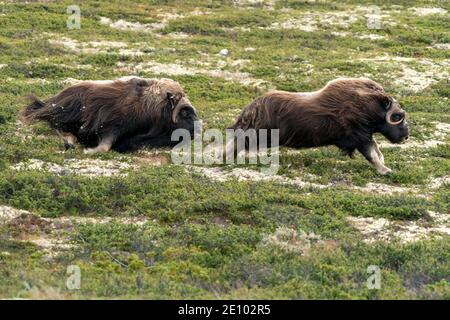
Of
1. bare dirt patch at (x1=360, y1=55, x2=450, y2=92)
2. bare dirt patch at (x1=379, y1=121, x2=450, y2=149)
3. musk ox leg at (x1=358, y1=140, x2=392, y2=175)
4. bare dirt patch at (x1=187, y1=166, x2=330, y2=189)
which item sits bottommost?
bare dirt patch at (x1=360, y1=55, x2=450, y2=92)

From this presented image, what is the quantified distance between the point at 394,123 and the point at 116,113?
4.21 metres

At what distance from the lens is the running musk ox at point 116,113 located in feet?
38.3

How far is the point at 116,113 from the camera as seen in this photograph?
11.7 metres

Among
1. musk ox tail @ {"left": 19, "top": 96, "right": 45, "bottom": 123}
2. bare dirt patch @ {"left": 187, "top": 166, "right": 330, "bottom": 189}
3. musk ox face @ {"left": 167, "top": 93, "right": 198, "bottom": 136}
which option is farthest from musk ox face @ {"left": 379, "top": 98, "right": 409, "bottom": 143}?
musk ox tail @ {"left": 19, "top": 96, "right": 45, "bottom": 123}

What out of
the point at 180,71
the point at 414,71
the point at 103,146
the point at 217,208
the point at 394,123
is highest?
the point at 394,123

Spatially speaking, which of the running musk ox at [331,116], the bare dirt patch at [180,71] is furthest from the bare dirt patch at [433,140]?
the bare dirt patch at [180,71]

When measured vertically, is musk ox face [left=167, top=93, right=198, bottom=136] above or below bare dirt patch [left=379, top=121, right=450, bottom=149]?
above

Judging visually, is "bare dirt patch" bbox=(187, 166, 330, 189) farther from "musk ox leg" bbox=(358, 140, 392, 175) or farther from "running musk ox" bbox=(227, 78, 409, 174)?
"musk ox leg" bbox=(358, 140, 392, 175)

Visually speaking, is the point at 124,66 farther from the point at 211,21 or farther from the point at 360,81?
the point at 360,81

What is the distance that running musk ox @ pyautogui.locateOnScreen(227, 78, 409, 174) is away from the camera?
11578 mm

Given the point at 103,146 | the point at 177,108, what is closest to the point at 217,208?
the point at 177,108

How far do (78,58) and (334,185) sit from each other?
36.0ft

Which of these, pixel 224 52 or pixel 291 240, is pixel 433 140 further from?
pixel 224 52

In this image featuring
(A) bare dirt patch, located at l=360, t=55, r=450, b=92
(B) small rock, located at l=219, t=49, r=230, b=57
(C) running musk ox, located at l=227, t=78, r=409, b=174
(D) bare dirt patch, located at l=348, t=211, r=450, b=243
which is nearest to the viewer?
(D) bare dirt patch, located at l=348, t=211, r=450, b=243
